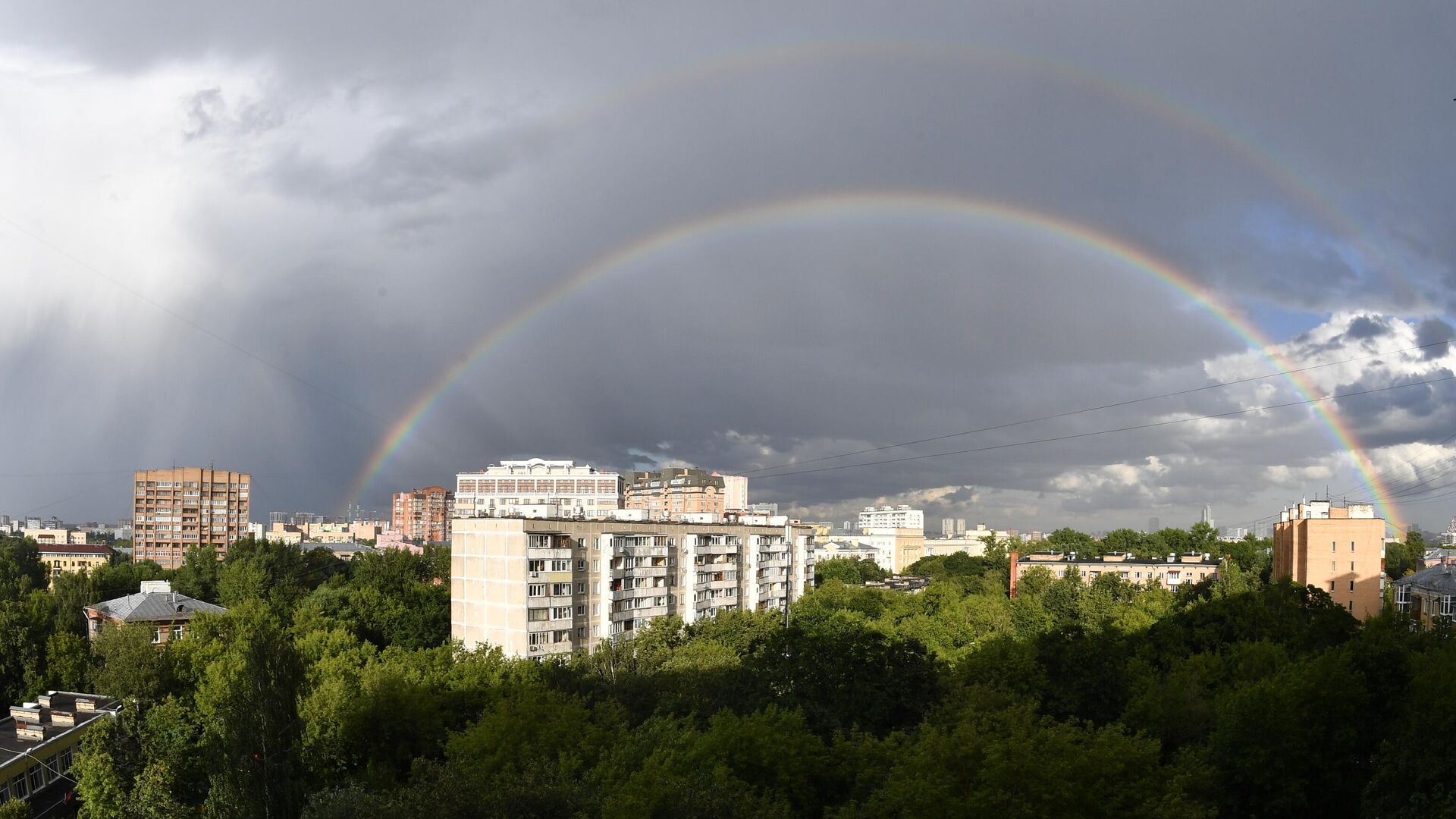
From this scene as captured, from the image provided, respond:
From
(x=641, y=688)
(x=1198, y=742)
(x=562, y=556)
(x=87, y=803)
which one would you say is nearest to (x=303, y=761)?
(x=87, y=803)

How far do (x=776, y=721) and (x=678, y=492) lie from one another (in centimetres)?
12108

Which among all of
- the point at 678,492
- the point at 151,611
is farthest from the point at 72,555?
the point at 151,611

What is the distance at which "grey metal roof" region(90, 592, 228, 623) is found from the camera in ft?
209

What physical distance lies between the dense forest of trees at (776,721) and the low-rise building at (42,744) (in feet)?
4.98

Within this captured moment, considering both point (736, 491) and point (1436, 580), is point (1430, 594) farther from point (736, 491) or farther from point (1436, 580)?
point (736, 491)

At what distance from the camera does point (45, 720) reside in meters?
38.0

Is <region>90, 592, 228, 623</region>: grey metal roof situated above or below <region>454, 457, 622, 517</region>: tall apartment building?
below

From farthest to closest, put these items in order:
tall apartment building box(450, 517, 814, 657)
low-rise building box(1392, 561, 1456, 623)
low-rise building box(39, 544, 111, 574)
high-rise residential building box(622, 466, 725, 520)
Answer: high-rise residential building box(622, 466, 725, 520) < low-rise building box(39, 544, 111, 574) < low-rise building box(1392, 561, 1456, 623) < tall apartment building box(450, 517, 814, 657)

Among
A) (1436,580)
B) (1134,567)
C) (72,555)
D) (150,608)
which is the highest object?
(1436,580)

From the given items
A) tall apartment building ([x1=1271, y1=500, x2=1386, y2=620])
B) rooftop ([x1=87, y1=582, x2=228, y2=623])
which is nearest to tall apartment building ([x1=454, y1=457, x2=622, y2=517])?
rooftop ([x1=87, y1=582, x2=228, y2=623])

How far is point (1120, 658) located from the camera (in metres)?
41.4

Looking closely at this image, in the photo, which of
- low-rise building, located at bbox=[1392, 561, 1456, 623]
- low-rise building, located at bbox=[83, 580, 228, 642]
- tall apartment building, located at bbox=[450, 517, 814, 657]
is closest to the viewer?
tall apartment building, located at bbox=[450, 517, 814, 657]

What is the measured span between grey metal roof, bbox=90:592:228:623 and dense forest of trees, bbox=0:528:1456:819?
5366 millimetres

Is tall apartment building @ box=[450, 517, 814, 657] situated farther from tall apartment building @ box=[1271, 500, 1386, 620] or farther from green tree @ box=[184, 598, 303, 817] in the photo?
tall apartment building @ box=[1271, 500, 1386, 620]
